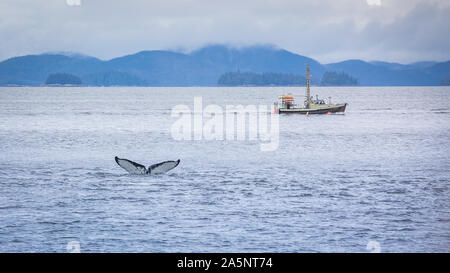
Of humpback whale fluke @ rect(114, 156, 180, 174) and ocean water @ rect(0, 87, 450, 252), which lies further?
humpback whale fluke @ rect(114, 156, 180, 174)

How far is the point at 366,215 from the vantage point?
2730 centimetres

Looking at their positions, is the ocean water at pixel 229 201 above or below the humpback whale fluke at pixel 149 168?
below

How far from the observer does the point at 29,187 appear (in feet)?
114

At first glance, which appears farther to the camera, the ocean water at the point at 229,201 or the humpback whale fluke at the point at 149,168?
the humpback whale fluke at the point at 149,168

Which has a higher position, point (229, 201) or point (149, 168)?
point (149, 168)

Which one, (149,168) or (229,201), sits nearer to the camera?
(229,201)

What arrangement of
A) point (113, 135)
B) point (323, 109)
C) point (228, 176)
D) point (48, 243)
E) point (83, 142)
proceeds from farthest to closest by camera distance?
point (323, 109), point (113, 135), point (83, 142), point (228, 176), point (48, 243)

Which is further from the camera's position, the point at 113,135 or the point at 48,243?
the point at 113,135

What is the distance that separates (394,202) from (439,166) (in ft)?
55.7

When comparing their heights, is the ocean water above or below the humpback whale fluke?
below
